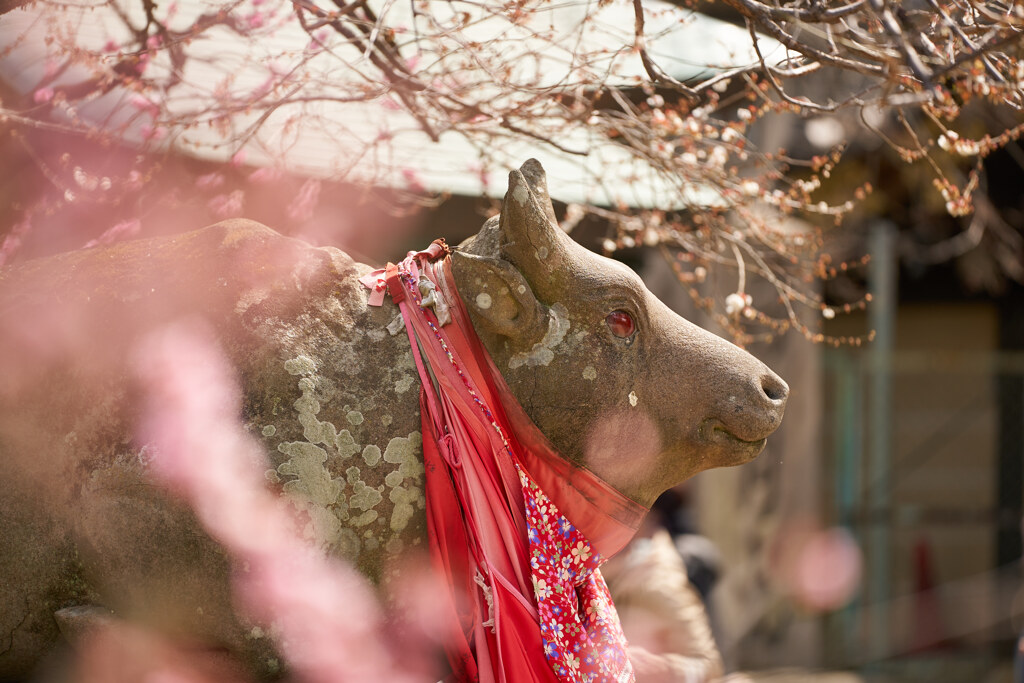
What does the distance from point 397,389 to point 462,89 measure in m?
1.12


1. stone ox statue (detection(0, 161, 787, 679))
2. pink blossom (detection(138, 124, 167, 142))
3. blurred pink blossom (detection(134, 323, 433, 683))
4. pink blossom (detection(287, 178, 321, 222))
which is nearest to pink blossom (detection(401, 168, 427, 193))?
pink blossom (detection(287, 178, 321, 222))

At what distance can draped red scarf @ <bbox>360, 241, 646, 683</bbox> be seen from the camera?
1607 mm

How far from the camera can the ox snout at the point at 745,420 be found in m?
1.71

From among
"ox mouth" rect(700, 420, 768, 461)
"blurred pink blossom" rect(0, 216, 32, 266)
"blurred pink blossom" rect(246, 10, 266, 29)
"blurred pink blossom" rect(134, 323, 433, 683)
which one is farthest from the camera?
"blurred pink blossom" rect(246, 10, 266, 29)

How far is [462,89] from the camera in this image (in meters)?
2.48

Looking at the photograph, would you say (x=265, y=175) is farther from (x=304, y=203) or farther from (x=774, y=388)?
(x=774, y=388)

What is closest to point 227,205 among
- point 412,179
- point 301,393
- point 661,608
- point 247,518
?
point 412,179

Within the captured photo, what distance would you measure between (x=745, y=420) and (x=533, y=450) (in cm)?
38

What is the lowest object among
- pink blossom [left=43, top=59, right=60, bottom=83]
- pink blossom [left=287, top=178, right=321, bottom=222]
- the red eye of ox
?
pink blossom [left=287, top=178, right=321, bottom=222]

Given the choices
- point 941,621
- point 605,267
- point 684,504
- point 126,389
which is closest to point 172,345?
point 126,389

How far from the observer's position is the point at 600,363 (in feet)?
5.58

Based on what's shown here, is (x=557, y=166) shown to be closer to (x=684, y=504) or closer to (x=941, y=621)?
(x=684, y=504)

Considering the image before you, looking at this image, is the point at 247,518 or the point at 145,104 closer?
the point at 247,518

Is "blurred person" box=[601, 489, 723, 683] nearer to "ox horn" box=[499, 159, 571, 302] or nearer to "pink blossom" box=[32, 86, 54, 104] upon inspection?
"ox horn" box=[499, 159, 571, 302]
